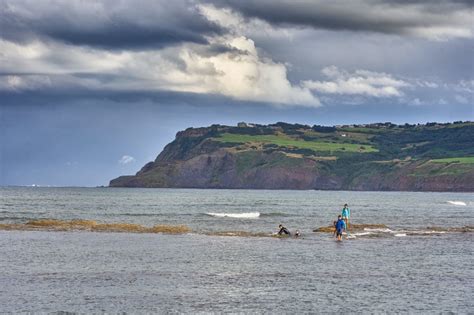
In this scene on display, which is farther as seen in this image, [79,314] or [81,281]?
[81,281]

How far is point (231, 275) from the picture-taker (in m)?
43.7

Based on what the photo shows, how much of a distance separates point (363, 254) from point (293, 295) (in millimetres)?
20370

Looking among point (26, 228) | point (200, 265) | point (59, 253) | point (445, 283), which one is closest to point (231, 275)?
point (200, 265)

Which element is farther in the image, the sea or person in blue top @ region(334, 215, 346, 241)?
person in blue top @ region(334, 215, 346, 241)

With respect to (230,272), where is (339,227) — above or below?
above

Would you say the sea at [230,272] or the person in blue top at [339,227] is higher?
the person in blue top at [339,227]

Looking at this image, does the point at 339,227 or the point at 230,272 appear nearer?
the point at 230,272

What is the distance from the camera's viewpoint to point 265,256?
53.9 m

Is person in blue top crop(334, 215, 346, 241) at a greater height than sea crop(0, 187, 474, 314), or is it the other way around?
person in blue top crop(334, 215, 346, 241)

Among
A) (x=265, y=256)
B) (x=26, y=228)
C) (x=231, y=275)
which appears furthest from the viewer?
(x=26, y=228)

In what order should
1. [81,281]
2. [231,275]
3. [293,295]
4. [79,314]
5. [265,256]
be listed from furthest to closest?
1. [265,256]
2. [231,275]
3. [81,281]
4. [293,295]
5. [79,314]

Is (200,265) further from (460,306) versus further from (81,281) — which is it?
(460,306)

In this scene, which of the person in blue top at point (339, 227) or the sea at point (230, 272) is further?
the person in blue top at point (339, 227)

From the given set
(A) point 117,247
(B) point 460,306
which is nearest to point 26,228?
(A) point 117,247
